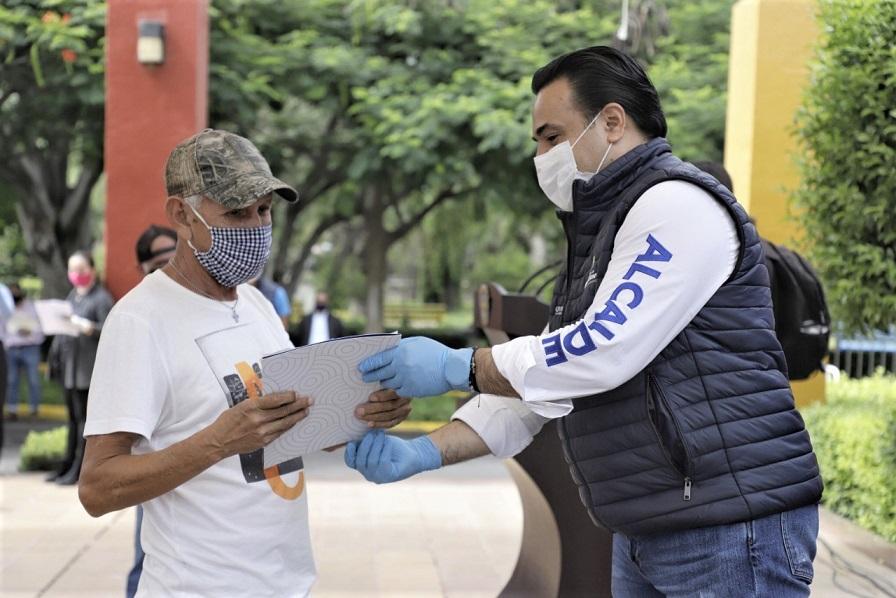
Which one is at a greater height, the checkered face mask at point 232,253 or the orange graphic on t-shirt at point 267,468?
the checkered face mask at point 232,253

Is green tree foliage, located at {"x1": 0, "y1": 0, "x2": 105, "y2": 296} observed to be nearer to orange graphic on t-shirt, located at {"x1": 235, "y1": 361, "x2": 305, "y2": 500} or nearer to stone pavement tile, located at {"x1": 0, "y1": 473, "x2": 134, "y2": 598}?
stone pavement tile, located at {"x1": 0, "y1": 473, "x2": 134, "y2": 598}

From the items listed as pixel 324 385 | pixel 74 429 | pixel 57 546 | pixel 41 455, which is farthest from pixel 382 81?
pixel 324 385

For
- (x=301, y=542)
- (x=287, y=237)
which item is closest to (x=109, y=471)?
(x=301, y=542)

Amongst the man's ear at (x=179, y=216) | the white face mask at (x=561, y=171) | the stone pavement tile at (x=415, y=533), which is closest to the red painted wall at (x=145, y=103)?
the stone pavement tile at (x=415, y=533)

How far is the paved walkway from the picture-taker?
19.9 feet

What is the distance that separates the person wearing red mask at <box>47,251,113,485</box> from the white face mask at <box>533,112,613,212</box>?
21.2 feet

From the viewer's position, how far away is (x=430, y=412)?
14.4 m

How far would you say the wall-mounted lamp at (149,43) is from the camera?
9.04 m

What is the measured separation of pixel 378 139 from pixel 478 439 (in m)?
11.9

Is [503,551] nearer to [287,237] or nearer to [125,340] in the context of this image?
[125,340]

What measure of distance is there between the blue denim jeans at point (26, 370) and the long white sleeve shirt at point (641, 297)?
40.7 ft

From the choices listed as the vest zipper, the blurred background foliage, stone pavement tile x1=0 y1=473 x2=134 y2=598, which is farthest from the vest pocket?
the blurred background foliage

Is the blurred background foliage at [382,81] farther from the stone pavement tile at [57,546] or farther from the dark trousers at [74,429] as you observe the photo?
the stone pavement tile at [57,546]

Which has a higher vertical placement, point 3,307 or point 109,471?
point 109,471
